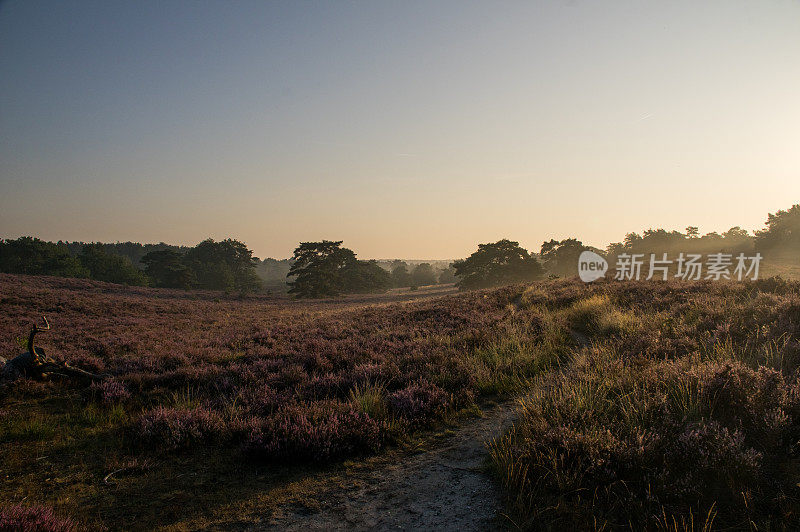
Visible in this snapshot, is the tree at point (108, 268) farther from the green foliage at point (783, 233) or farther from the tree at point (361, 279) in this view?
the green foliage at point (783, 233)

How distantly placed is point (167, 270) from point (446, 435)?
83.4 metres

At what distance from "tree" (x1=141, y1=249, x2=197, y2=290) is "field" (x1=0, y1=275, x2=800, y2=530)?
66928mm

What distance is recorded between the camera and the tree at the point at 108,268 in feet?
218

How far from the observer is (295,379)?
697cm

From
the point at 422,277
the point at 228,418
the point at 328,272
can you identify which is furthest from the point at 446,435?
the point at 422,277

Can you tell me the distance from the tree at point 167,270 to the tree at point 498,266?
53.6m

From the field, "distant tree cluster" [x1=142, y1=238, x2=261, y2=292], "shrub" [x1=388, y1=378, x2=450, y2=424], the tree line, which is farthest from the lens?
"distant tree cluster" [x1=142, y1=238, x2=261, y2=292]

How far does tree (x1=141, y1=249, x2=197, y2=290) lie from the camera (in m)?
65.4

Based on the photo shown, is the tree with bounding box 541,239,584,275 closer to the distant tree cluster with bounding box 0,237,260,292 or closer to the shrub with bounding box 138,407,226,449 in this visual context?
the distant tree cluster with bounding box 0,237,260,292

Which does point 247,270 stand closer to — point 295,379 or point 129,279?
point 129,279

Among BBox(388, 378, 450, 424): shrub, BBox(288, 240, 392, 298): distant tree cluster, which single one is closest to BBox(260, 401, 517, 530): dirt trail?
BBox(388, 378, 450, 424): shrub

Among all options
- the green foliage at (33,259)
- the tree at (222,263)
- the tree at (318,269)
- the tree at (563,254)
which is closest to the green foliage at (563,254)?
the tree at (563,254)

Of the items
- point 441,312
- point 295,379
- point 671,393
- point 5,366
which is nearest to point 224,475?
point 295,379

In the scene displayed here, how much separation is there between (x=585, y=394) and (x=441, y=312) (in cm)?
1029
